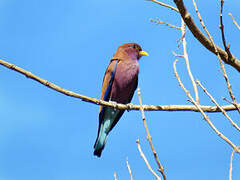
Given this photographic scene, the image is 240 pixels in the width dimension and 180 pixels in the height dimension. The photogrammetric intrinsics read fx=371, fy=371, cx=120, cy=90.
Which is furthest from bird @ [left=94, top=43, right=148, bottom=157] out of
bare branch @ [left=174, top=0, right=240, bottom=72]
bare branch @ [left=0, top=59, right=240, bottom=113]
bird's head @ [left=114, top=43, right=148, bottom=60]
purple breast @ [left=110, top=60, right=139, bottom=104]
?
bare branch @ [left=174, top=0, right=240, bottom=72]

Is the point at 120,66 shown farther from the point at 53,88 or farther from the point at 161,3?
the point at 53,88

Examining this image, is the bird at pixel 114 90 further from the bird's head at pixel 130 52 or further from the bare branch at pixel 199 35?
the bare branch at pixel 199 35

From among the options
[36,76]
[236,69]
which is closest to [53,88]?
[36,76]

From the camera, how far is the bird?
19.9 feet

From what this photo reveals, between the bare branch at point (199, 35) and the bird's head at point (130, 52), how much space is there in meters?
3.12

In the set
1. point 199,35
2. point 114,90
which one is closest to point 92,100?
point 199,35

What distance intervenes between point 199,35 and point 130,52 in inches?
135

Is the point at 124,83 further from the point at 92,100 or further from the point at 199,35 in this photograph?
the point at 199,35

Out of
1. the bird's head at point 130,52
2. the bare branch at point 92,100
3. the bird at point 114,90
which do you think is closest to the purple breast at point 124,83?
the bird at point 114,90

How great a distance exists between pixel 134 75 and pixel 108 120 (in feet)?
2.85

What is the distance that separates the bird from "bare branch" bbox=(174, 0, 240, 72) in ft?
8.86

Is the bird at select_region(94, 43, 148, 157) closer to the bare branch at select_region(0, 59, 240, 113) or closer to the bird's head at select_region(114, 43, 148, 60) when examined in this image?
the bird's head at select_region(114, 43, 148, 60)

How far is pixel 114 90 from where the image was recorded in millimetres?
6051

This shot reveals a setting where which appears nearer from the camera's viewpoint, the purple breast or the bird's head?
the purple breast
